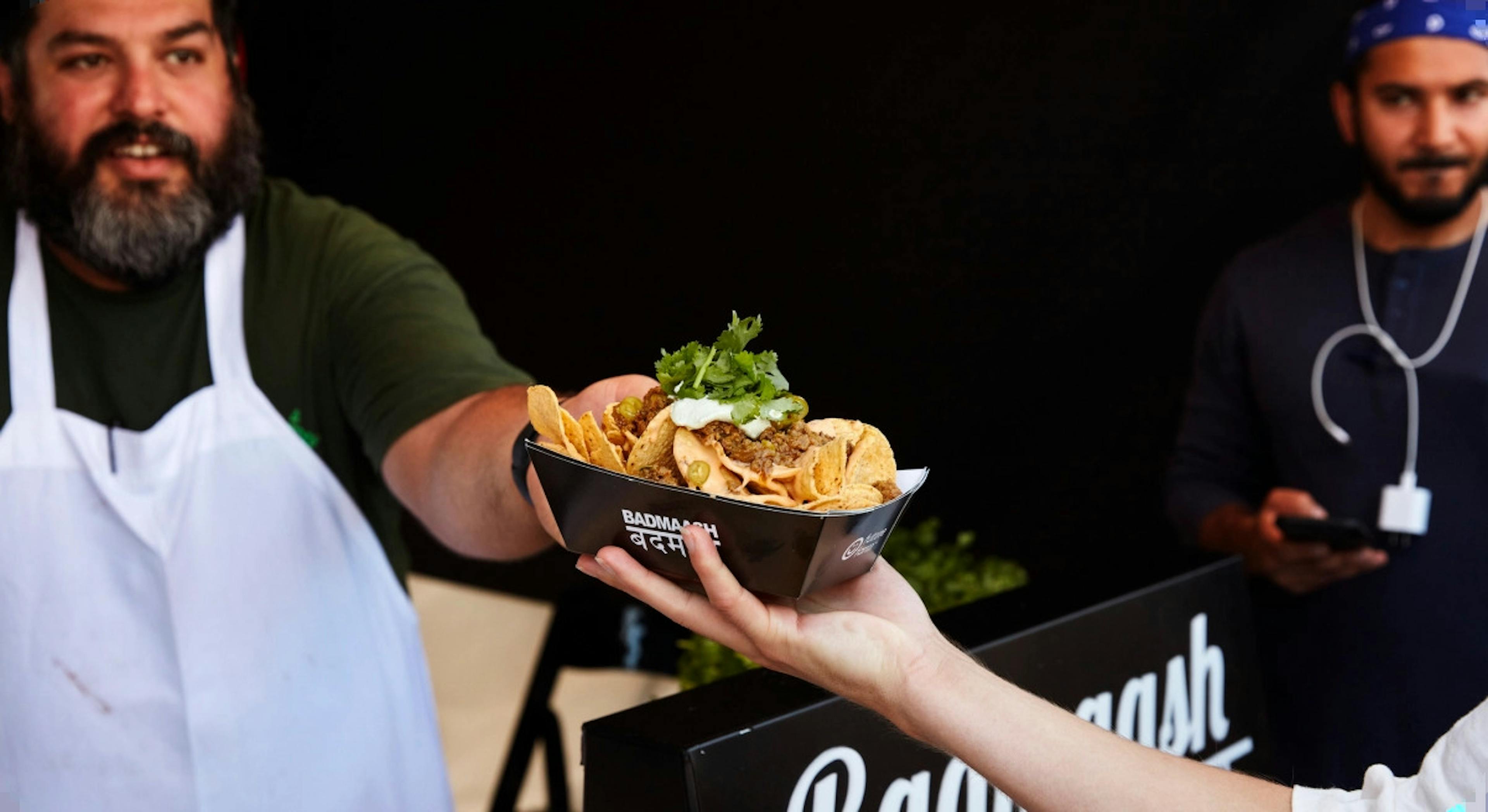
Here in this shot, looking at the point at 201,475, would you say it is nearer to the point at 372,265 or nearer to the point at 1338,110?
the point at 372,265

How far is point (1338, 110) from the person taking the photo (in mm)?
2686

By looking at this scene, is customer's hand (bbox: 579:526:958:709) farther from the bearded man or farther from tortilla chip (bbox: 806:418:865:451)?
the bearded man

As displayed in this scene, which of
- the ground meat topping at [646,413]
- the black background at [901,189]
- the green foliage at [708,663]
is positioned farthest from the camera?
the black background at [901,189]

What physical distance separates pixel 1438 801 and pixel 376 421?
4.40ft

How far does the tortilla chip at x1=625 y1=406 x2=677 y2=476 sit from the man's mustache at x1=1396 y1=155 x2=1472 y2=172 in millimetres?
1828

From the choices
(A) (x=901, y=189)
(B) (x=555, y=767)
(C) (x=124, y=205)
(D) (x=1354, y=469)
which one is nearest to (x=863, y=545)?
(C) (x=124, y=205)

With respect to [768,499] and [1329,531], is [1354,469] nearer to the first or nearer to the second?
[1329,531]

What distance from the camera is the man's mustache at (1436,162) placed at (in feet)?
7.98

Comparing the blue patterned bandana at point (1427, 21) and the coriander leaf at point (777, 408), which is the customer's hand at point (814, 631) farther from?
the blue patterned bandana at point (1427, 21)

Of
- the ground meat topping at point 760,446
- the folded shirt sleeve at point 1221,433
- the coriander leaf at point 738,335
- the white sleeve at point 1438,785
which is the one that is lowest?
the folded shirt sleeve at point 1221,433

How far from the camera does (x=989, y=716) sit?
1.23 meters

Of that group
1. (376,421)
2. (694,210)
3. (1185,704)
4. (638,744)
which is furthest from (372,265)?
(694,210)

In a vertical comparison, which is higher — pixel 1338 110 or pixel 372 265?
pixel 1338 110

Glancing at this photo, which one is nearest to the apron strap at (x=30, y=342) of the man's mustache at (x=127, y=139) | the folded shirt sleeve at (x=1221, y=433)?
the man's mustache at (x=127, y=139)
